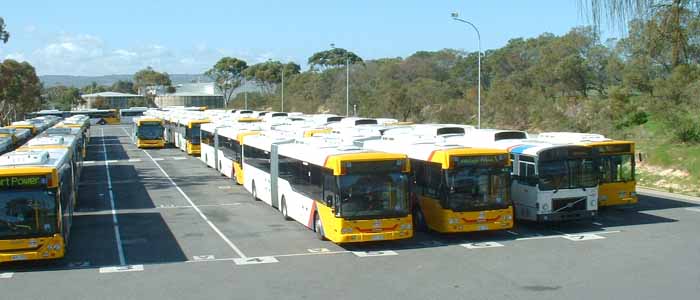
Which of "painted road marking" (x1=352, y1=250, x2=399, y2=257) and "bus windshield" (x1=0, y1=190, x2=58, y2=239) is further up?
"bus windshield" (x1=0, y1=190, x2=58, y2=239)

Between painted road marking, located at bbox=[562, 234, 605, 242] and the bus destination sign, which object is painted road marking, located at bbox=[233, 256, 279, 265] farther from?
painted road marking, located at bbox=[562, 234, 605, 242]

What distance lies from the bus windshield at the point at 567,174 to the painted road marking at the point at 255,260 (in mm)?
7569

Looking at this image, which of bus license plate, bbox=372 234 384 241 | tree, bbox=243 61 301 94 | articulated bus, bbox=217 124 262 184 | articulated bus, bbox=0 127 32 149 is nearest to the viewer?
bus license plate, bbox=372 234 384 241

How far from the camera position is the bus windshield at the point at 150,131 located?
5756cm

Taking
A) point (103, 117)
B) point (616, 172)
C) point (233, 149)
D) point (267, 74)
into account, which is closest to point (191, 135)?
point (233, 149)

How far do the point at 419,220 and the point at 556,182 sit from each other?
3.76 metres

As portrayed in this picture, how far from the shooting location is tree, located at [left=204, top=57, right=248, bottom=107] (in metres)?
142

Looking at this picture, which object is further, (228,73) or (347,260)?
(228,73)

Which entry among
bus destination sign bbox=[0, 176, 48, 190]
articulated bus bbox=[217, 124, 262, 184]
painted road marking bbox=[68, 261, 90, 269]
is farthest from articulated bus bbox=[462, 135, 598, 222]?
articulated bus bbox=[217, 124, 262, 184]

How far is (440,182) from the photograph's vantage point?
19719 millimetres

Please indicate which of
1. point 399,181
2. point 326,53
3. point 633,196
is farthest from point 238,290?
point 326,53

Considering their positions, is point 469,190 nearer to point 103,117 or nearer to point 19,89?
point 19,89

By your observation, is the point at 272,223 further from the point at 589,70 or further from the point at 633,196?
the point at 589,70

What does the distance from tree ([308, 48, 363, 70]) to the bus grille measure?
12106cm
